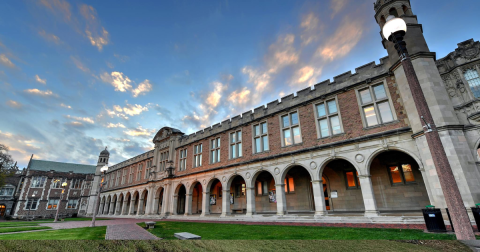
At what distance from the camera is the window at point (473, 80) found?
10664mm

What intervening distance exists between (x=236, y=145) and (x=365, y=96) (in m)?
11.0

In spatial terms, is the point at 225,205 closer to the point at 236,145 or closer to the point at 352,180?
the point at 236,145

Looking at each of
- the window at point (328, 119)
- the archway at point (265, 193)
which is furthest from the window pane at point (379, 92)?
the archway at point (265, 193)

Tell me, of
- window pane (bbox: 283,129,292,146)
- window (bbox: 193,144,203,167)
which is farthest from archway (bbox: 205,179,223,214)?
window pane (bbox: 283,129,292,146)

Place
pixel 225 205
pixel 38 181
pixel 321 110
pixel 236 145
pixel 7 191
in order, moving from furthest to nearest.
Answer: pixel 38 181
pixel 7 191
pixel 236 145
pixel 225 205
pixel 321 110

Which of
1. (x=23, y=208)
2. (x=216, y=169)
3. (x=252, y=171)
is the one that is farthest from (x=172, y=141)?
(x=23, y=208)

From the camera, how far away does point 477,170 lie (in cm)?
959

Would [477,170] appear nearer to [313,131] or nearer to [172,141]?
[313,131]

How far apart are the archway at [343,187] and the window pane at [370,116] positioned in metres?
3.62

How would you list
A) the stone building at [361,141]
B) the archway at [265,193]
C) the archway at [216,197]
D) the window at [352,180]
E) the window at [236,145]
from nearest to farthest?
the stone building at [361,141], the window at [352,180], the archway at [265,193], the window at [236,145], the archway at [216,197]

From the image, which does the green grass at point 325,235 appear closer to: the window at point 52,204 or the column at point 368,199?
the column at point 368,199

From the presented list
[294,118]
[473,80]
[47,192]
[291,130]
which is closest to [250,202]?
[291,130]

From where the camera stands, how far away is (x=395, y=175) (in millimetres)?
13477

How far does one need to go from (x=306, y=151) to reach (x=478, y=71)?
9543 mm
